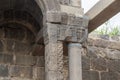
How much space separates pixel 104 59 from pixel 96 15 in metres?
2.20

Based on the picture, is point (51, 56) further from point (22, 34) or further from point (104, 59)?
point (104, 59)

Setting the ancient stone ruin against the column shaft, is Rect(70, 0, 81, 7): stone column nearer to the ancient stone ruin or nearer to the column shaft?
the ancient stone ruin

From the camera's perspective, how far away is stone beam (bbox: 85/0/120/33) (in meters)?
5.24

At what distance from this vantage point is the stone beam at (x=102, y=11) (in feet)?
17.2

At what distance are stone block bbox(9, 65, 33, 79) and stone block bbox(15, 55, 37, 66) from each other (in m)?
0.10

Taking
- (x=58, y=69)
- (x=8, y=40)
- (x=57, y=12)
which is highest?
(x=57, y=12)

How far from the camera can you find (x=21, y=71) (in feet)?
21.2

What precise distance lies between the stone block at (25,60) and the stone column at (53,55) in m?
1.71

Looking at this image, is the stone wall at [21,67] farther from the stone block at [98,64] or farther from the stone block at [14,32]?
the stone block at [98,64]

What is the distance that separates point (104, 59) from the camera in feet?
24.7

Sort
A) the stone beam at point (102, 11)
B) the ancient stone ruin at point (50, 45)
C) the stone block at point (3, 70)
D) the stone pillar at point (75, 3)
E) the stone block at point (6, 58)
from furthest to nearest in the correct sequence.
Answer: the stone block at point (6, 58), the stone block at point (3, 70), the stone pillar at point (75, 3), the stone beam at point (102, 11), the ancient stone ruin at point (50, 45)

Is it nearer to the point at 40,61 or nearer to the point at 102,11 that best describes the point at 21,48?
the point at 40,61

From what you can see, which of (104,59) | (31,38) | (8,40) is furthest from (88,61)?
(8,40)

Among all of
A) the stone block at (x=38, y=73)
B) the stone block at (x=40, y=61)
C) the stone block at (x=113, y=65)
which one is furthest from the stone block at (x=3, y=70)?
the stone block at (x=113, y=65)
